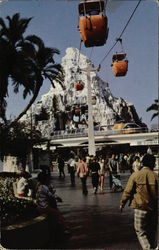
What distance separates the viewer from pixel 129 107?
4.02 metres

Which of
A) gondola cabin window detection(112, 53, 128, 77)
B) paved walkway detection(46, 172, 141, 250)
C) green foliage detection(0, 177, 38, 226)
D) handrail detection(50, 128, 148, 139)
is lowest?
paved walkway detection(46, 172, 141, 250)

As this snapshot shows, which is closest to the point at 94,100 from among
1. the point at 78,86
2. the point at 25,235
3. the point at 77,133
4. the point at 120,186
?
the point at 78,86

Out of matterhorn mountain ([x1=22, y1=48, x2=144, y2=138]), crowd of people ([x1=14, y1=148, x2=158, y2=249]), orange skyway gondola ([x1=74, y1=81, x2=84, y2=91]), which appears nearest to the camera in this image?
crowd of people ([x1=14, y1=148, x2=158, y2=249])

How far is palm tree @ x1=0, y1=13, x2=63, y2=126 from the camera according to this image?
13.7 feet

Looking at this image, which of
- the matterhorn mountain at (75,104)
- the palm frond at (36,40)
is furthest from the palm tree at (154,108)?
the palm frond at (36,40)

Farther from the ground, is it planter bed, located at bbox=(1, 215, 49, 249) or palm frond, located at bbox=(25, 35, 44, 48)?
palm frond, located at bbox=(25, 35, 44, 48)

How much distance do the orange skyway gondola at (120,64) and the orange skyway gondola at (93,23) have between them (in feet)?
1.43

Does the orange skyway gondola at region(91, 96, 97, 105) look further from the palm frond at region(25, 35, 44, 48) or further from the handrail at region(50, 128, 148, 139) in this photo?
the palm frond at region(25, 35, 44, 48)

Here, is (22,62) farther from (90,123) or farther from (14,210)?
(14,210)

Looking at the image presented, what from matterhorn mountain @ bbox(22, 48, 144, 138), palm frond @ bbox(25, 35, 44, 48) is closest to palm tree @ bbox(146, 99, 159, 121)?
matterhorn mountain @ bbox(22, 48, 144, 138)

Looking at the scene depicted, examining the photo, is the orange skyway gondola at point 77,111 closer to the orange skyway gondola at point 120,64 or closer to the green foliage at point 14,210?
the orange skyway gondola at point 120,64

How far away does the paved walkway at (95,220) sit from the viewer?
3.89m

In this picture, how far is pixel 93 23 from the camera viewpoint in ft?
12.9

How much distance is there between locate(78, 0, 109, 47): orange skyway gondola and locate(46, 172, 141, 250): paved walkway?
1.96 meters
